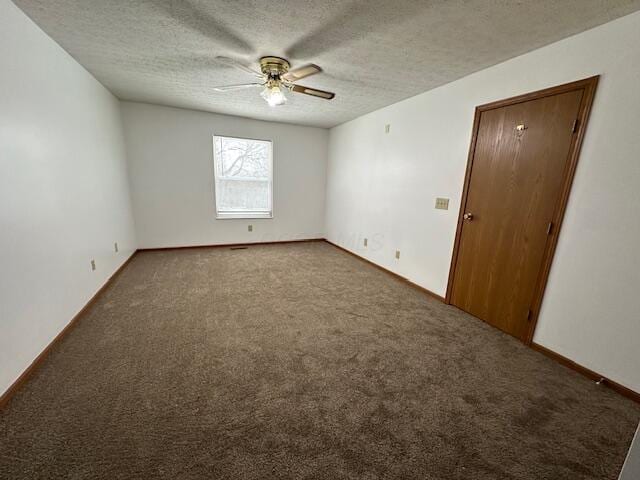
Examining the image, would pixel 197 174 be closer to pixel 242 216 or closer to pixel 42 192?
pixel 242 216

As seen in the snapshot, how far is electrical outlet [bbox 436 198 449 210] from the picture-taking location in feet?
9.39

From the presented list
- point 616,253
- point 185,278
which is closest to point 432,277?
point 616,253

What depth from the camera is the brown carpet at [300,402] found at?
1214 mm

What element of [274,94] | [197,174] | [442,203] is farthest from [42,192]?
[442,203]

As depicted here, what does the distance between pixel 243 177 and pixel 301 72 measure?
296cm

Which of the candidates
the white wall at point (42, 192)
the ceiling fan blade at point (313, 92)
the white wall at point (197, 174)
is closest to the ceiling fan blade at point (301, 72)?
the ceiling fan blade at point (313, 92)

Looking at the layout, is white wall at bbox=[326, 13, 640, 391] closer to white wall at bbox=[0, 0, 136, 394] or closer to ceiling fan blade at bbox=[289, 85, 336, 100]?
ceiling fan blade at bbox=[289, 85, 336, 100]

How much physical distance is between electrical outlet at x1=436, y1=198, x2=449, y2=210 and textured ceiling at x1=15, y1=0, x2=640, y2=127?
1.23 meters

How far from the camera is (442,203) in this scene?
9.54 ft

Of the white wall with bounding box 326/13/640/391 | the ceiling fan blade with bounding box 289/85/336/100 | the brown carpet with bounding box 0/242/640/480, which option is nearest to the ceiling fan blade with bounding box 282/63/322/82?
the ceiling fan blade with bounding box 289/85/336/100

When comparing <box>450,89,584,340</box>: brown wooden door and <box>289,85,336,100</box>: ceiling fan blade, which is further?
<box>289,85,336,100</box>: ceiling fan blade

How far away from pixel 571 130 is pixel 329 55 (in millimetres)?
1955

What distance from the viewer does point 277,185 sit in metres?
5.07

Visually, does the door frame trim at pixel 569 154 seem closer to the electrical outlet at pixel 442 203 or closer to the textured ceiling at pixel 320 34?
the textured ceiling at pixel 320 34
